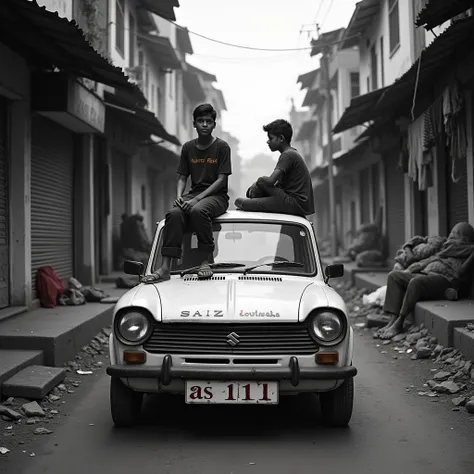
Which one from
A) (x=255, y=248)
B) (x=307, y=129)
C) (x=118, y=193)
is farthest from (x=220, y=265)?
(x=307, y=129)

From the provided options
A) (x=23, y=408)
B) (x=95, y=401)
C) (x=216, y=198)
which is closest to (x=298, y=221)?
(x=216, y=198)

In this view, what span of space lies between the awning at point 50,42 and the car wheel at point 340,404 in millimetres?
4390

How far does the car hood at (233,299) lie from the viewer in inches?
169

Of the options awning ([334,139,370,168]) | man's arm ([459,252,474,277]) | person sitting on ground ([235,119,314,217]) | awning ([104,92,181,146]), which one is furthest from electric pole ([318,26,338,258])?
person sitting on ground ([235,119,314,217])

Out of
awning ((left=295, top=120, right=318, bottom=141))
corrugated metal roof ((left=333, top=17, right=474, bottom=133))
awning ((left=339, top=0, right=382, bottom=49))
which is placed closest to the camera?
corrugated metal roof ((left=333, top=17, right=474, bottom=133))

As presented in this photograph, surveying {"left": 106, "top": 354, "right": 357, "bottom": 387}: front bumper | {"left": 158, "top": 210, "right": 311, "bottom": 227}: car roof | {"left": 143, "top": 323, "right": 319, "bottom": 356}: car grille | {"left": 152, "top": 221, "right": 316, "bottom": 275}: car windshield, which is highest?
{"left": 158, "top": 210, "right": 311, "bottom": 227}: car roof

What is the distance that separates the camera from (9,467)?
12.9ft

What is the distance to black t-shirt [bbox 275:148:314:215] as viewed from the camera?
6.39 meters

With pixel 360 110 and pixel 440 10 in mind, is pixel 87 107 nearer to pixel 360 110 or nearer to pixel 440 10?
pixel 360 110

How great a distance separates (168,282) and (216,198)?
3.42 ft

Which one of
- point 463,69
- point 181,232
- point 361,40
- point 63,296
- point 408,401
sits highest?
point 361,40

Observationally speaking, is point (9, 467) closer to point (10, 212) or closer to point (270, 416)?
point (270, 416)

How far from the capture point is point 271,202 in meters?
6.20

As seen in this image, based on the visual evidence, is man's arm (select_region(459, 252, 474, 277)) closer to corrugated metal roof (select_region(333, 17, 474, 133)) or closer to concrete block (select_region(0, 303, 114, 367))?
corrugated metal roof (select_region(333, 17, 474, 133))
